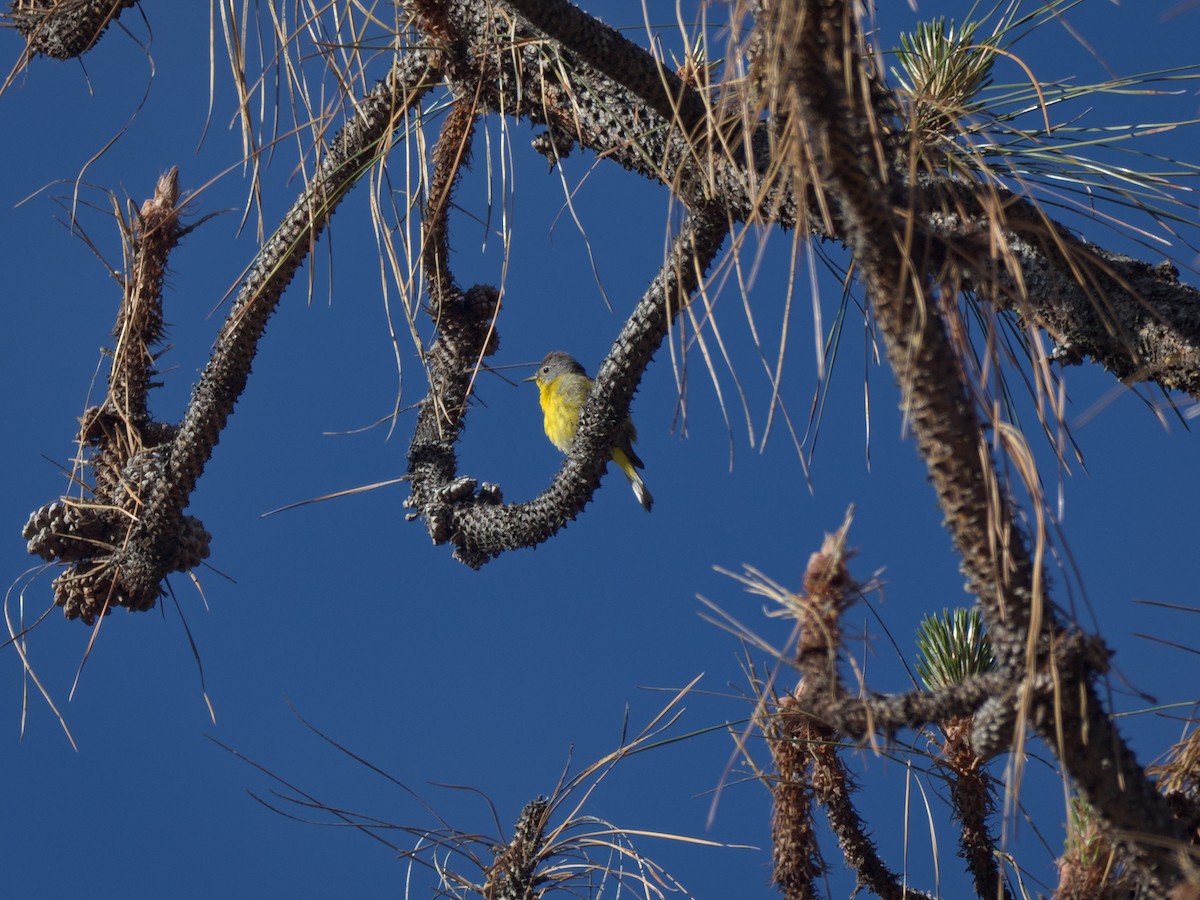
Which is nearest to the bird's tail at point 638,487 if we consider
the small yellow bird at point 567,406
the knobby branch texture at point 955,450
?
the small yellow bird at point 567,406

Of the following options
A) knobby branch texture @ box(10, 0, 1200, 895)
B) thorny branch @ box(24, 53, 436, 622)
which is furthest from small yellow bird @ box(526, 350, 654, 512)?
thorny branch @ box(24, 53, 436, 622)

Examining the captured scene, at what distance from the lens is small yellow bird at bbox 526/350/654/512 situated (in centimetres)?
302

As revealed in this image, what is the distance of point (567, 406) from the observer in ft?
9.93

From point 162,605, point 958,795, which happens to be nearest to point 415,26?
point 162,605

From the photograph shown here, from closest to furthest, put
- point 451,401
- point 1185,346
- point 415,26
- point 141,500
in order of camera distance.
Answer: point 1185,346 < point 415,26 < point 141,500 < point 451,401

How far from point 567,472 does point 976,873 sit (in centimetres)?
58

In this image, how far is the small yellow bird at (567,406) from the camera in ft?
9.89

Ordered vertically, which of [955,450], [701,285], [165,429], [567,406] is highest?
[567,406]

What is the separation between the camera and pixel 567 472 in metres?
1.30

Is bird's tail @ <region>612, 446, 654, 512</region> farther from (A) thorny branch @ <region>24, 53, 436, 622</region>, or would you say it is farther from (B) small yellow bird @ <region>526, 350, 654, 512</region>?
(A) thorny branch @ <region>24, 53, 436, 622</region>

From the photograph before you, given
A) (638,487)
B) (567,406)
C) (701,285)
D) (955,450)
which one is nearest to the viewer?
(955,450)

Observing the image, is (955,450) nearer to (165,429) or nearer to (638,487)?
(165,429)

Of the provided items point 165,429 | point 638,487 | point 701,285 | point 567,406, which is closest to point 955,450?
point 701,285

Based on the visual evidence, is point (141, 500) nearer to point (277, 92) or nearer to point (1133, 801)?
point (277, 92)
